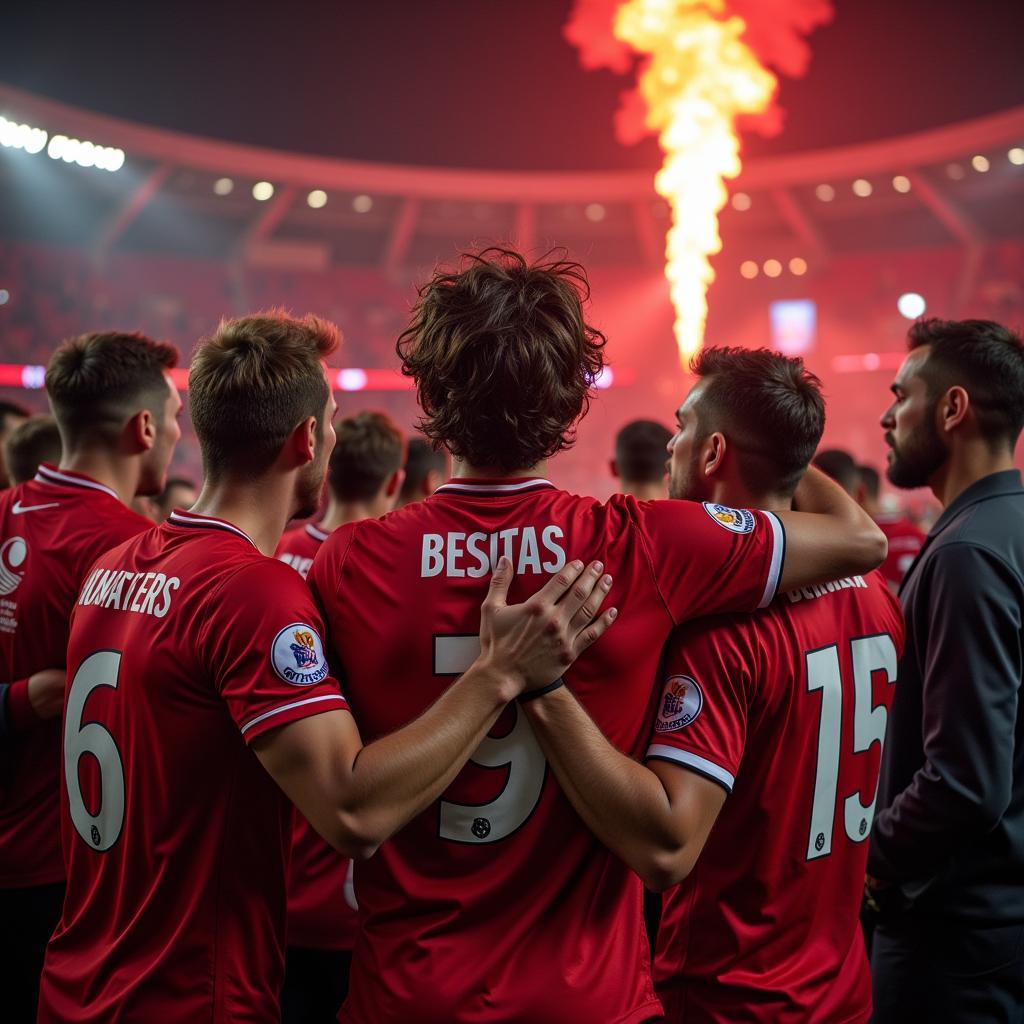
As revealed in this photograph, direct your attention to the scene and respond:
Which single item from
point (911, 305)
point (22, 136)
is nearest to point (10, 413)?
point (22, 136)

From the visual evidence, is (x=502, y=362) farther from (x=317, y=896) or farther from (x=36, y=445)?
(x=36, y=445)

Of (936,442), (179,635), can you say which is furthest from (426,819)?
(936,442)

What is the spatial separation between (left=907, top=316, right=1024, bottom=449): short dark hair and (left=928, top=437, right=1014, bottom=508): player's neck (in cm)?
4

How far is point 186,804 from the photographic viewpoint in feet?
5.99

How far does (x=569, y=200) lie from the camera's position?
2741cm

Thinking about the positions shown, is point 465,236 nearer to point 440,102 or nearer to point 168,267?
point 440,102

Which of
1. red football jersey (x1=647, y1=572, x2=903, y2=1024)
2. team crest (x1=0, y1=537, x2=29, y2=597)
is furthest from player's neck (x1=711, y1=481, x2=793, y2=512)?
team crest (x1=0, y1=537, x2=29, y2=597)

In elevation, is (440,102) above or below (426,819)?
above

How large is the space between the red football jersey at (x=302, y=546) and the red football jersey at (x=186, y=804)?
193 centimetres

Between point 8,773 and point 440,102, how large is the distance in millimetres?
26764

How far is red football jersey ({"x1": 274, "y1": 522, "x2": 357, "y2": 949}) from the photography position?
281 cm

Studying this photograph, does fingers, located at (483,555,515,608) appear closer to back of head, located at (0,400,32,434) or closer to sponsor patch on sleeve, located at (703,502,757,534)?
sponsor patch on sleeve, located at (703,502,757,534)

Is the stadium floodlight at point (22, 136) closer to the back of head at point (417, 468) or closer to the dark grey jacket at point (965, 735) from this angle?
the back of head at point (417, 468)

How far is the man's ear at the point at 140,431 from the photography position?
291 cm
